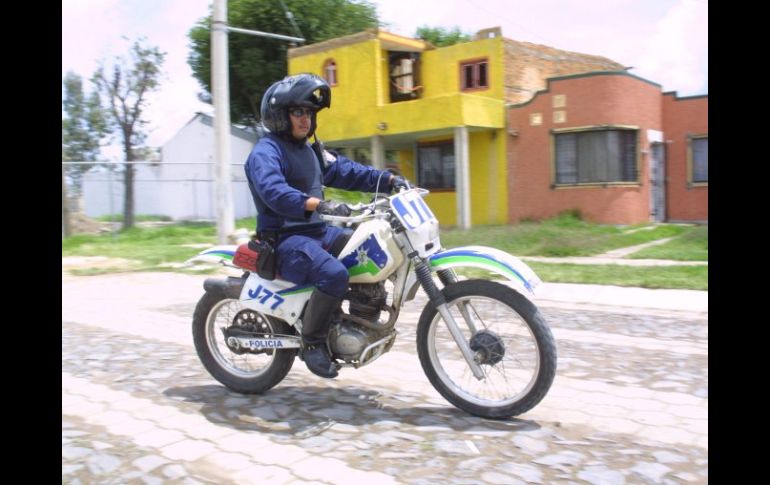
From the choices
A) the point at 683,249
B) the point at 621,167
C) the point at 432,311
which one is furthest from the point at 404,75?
the point at 432,311

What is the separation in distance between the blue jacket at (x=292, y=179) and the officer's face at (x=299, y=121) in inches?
4.1

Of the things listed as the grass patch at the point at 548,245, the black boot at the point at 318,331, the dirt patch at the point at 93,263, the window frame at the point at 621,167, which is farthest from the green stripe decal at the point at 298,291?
the window frame at the point at 621,167

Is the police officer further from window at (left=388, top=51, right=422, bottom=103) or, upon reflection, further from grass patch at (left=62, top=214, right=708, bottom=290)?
window at (left=388, top=51, right=422, bottom=103)

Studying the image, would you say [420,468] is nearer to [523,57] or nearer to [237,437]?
[237,437]

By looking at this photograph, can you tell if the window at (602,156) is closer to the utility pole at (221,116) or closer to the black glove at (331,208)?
the utility pole at (221,116)

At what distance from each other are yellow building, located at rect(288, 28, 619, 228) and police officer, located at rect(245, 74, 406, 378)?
15.3 metres

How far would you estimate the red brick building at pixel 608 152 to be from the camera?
18969mm

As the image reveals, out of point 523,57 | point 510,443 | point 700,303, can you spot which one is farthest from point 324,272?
point 523,57

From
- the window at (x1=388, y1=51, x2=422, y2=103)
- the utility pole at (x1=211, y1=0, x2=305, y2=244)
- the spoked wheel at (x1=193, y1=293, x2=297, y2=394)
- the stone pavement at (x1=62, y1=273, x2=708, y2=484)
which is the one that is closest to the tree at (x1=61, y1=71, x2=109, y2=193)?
the window at (x1=388, y1=51, x2=422, y2=103)

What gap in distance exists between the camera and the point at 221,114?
12.5 meters

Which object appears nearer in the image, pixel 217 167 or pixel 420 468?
pixel 420 468

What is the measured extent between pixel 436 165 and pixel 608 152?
5.87 meters
